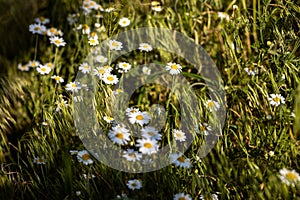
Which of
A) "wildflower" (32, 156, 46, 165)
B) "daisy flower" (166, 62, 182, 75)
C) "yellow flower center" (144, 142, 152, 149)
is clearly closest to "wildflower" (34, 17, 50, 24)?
"daisy flower" (166, 62, 182, 75)

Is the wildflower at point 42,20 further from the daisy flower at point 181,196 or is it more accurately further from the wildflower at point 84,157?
the daisy flower at point 181,196

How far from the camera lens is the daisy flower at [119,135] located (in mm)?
1447

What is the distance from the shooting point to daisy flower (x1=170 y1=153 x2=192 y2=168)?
1.41m

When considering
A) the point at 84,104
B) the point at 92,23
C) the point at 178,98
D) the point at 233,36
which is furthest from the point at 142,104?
the point at 92,23

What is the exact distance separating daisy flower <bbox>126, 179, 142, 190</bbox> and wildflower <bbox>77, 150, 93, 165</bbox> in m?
0.16

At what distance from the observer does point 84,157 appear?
4.95 ft

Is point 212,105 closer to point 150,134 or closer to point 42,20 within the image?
point 150,134

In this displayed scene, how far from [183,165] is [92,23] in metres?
1.16

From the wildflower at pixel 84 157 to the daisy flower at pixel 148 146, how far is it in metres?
0.19

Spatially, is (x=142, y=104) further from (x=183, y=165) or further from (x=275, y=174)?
(x=275, y=174)

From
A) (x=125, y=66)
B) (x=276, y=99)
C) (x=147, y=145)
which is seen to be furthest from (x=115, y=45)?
(x=276, y=99)

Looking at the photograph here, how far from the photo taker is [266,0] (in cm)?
177

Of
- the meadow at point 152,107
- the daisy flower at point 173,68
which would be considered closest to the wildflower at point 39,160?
the meadow at point 152,107

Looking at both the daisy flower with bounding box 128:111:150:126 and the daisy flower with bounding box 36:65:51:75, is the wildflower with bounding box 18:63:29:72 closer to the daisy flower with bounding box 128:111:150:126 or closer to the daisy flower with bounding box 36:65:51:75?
the daisy flower with bounding box 36:65:51:75
